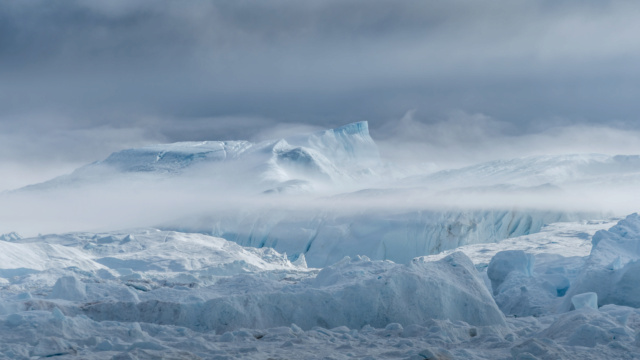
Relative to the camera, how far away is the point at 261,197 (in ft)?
213

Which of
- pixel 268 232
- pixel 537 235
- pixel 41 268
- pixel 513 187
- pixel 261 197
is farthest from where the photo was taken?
pixel 261 197

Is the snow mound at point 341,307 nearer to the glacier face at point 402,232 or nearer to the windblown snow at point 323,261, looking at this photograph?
the windblown snow at point 323,261

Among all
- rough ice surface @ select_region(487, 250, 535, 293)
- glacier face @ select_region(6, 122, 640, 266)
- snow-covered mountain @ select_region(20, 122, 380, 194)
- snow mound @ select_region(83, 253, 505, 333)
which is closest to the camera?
snow mound @ select_region(83, 253, 505, 333)

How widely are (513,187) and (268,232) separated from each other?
2057 cm

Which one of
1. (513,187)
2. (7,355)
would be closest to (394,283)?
(7,355)

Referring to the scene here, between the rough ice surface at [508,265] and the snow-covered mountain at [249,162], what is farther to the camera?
the snow-covered mountain at [249,162]

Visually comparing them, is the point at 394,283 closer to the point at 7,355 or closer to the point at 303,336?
the point at 303,336

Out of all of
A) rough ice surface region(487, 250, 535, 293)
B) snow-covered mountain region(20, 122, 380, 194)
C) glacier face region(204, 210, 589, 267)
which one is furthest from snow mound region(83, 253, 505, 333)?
snow-covered mountain region(20, 122, 380, 194)

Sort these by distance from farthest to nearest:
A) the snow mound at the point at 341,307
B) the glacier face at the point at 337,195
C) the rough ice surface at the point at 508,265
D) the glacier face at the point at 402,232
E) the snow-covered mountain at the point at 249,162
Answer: the snow-covered mountain at the point at 249,162
the glacier face at the point at 337,195
the glacier face at the point at 402,232
the rough ice surface at the point at 508,265
the snow mound at the point at 341,307

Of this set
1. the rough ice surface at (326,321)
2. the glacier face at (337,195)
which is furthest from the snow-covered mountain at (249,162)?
the rough ice surface at (326,321)

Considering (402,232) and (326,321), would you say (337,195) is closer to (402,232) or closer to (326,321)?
(402,232)

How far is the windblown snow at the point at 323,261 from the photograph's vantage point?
28.4ft

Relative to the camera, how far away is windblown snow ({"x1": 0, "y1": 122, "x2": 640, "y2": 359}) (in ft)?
28.4

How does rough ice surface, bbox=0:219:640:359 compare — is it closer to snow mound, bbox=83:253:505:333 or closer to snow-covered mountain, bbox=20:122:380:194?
snow mound, bbox=83:253:505:333
